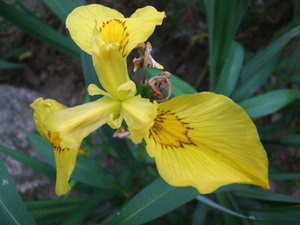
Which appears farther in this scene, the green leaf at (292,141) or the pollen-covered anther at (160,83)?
the green leaf at (292,141)

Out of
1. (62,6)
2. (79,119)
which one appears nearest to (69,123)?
(79,119)

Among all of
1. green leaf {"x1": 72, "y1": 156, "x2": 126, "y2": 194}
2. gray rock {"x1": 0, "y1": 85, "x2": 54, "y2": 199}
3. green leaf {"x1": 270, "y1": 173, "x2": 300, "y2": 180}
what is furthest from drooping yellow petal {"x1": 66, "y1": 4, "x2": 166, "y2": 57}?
gray rock {"x1": 0, "y1": 85, "x2": 54, "y2": 199}

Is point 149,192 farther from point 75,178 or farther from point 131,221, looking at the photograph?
point 75,178

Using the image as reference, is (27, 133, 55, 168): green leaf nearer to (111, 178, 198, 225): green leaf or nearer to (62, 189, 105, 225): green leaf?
(62, 189, 105, 225): green leaf

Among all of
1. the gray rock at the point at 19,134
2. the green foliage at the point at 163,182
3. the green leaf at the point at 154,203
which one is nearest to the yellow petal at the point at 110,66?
the green foliage at the point at 163,182

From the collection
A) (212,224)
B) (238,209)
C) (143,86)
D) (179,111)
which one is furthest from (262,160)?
(212,224)

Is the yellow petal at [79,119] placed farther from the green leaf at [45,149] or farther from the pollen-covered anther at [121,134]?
the green leaf at [45,149]

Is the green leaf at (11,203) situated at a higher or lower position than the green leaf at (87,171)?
higher
